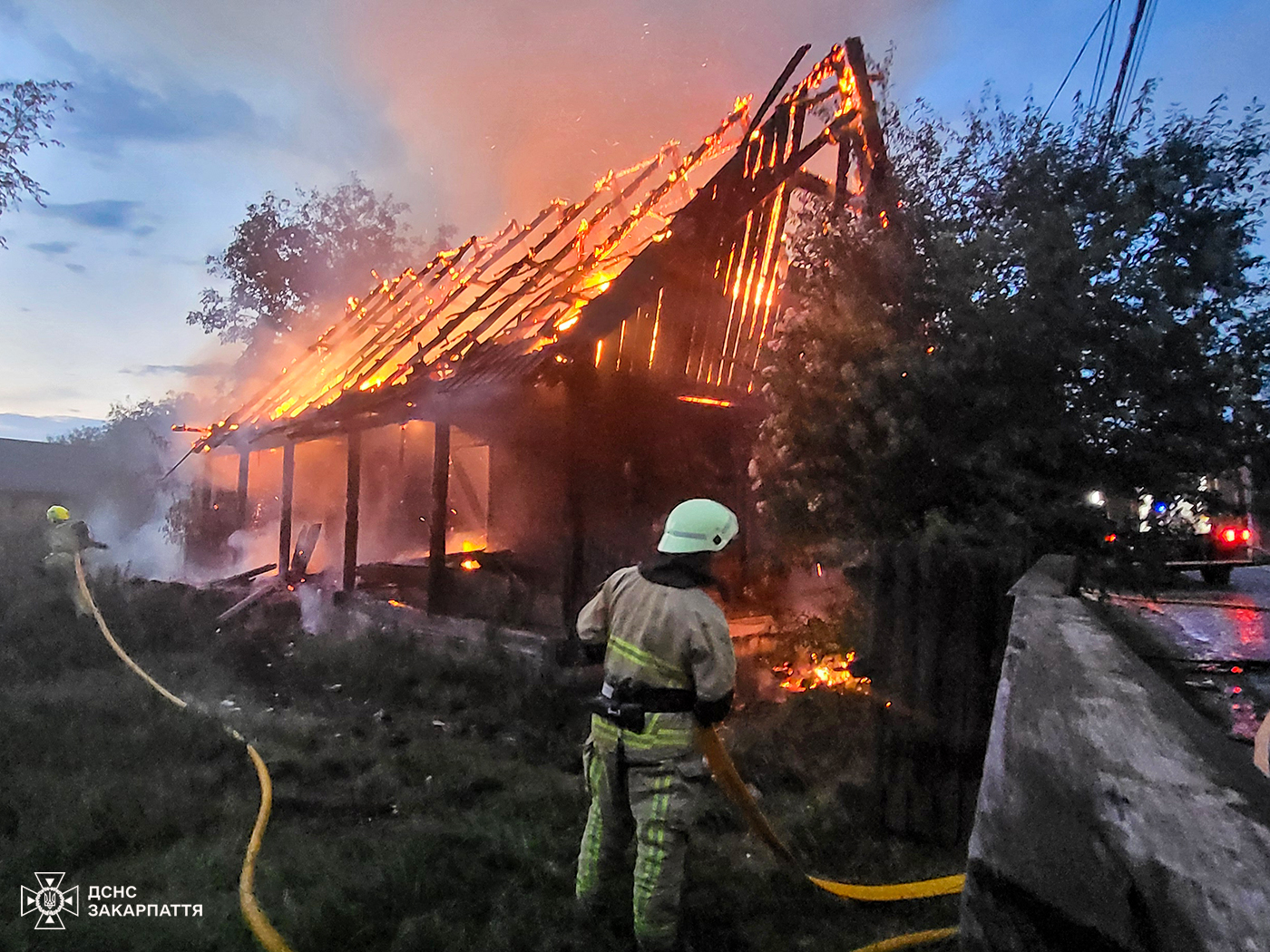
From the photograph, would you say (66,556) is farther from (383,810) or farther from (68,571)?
(383,810)

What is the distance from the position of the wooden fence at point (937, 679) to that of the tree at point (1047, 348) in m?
0.56

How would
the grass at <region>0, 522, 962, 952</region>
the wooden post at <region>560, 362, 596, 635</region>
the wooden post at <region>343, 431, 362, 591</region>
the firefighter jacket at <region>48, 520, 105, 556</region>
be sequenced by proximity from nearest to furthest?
the grass at <region>0, 522, 962, 952</region>
the wooden post at <region>560, 362, 596, 635</region>
the firefighter jacket at <region>48, 520, 105, 556</region>
the wooden post at <region>343, 431, 362, 591</region>

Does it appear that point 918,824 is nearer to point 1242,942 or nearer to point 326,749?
point 1242,942

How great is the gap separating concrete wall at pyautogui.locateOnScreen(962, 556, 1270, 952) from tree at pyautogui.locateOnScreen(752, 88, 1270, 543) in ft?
8.91

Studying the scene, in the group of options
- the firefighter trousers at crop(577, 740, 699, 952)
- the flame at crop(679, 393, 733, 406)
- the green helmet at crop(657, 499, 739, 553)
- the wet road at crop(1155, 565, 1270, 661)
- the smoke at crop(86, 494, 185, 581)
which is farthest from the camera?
the smoke at crop(86, 494, 185, 581)

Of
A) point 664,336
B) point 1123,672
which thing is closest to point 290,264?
point 664,336

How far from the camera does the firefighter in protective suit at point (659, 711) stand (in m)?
3.07

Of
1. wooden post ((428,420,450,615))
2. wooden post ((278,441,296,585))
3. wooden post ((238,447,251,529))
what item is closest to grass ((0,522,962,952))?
wooden post ((428,420,450,615))

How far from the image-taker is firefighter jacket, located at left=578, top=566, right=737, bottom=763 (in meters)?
3.08

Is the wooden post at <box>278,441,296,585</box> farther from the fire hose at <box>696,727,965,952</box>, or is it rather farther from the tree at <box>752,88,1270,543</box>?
the fire hose at <box>696,727,965,952</box>

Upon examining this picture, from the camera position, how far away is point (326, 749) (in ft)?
18.8

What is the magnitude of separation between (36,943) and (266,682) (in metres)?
4.91

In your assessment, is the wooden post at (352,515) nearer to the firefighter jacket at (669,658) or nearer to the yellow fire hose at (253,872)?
the yellow fire hose at (253,872)

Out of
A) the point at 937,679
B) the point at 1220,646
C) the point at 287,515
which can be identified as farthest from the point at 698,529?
the point at 287,515
